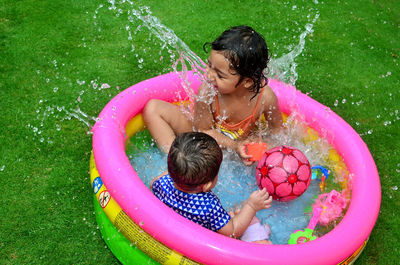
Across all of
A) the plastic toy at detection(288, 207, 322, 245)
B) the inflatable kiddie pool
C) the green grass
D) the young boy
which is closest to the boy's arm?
the young boy

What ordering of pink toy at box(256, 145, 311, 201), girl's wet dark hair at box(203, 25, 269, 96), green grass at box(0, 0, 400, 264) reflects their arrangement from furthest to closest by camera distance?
green grass at box(0, 0, 400, 264) → pink toy at box(256, 145, 311, 201) → girl's wet dark hair at box(203, 25, 269, 96)

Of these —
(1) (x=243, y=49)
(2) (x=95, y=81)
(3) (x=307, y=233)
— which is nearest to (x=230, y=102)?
(1) (x=243, y=49)

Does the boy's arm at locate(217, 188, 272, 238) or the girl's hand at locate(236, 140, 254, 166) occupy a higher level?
the boy's arm at locate(217, 188, 272, 238)

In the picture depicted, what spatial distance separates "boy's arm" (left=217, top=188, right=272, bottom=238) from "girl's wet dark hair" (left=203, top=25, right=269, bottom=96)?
92 cm

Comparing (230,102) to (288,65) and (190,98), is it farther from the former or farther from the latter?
(288,65)

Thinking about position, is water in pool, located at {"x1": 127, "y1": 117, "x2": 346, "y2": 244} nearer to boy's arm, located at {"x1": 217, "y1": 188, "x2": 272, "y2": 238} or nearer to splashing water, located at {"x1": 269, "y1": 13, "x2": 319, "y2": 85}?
boy's arm, located at {"x1": 217, "y1": 188, "x2": 272, "y2": 238}

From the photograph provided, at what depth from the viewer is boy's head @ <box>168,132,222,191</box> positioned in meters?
2.38

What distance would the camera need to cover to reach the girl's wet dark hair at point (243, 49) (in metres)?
2.93

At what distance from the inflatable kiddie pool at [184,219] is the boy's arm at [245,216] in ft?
0.84

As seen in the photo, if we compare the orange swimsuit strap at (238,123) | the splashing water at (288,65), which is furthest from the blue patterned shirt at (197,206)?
the splashing water at (288,65)

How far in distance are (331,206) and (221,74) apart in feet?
4.45

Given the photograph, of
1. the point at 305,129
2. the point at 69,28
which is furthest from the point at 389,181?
the point at 69,28

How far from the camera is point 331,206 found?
124 inches

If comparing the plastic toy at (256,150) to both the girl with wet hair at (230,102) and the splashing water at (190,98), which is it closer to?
the girl with wet hair at (230,102)
